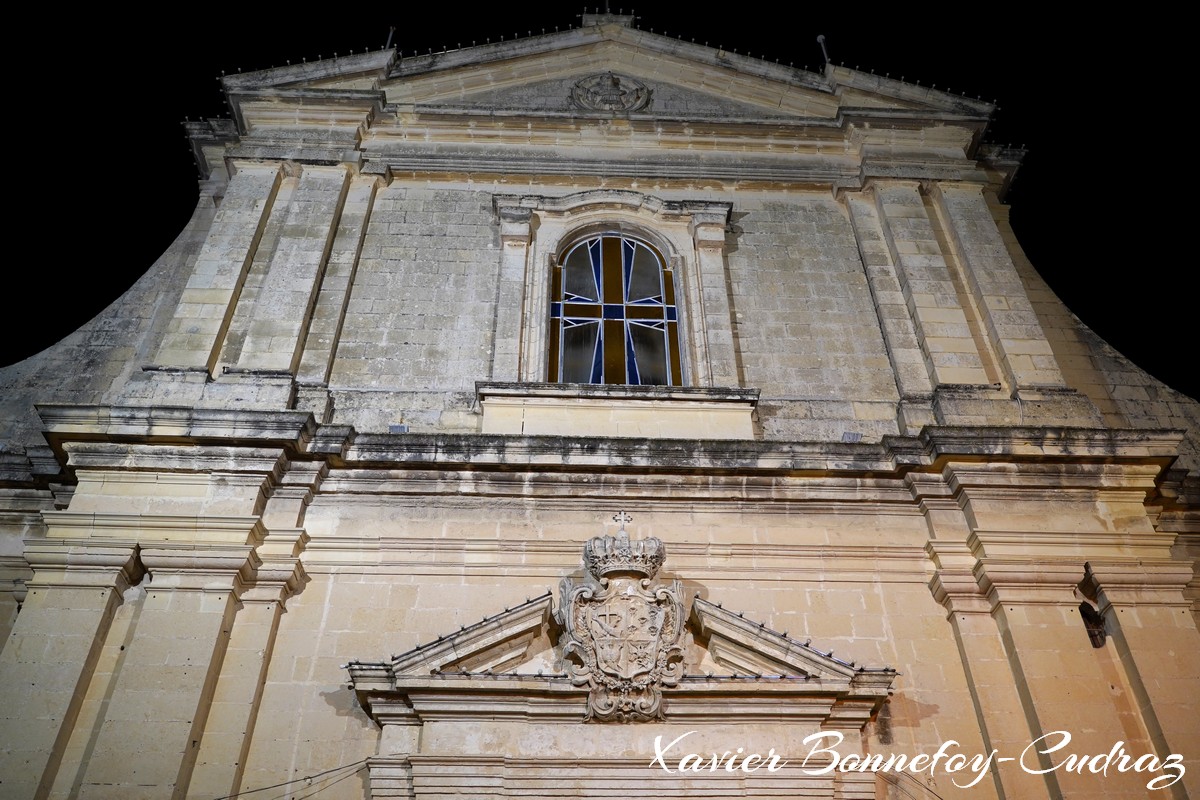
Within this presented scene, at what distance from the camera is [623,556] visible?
27.1ft

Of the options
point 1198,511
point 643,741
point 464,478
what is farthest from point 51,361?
point 1198,511

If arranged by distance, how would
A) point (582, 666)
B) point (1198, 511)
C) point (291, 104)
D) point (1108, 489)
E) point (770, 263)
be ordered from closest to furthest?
point (582, 666) → point (1108, 489) → point (1198, 511) → point (770, 263) → point (291, 104)

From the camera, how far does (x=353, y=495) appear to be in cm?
917

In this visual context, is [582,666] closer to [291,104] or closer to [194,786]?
[194,786]

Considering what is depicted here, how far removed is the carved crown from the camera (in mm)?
8242

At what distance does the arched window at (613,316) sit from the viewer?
10.9m

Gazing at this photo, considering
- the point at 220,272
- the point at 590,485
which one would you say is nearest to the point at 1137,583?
the point at 590,485

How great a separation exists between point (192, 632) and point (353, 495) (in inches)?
71.2

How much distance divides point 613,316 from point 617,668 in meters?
4.67

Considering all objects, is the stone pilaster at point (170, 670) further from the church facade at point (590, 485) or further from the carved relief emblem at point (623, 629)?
the carved relief emblem at point (623, 629)

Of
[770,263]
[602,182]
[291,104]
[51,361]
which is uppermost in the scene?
[291,104]

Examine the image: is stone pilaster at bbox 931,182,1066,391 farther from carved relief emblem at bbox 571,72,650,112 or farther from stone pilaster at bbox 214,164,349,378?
stone pilaster at bbox 214,164,349,378

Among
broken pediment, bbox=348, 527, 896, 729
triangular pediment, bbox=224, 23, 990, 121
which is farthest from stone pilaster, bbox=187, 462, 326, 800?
triangular pediment, bbox=224, 23, 990, 121

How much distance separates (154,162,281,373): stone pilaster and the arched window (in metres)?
3.30
